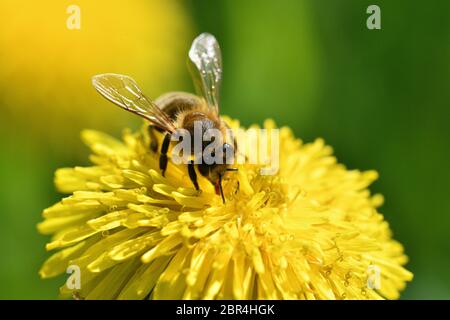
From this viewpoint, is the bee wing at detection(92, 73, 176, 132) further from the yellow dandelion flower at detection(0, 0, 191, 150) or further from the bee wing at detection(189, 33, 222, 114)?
the yellow dandelion flower at detection(0, 0, 191, 150)

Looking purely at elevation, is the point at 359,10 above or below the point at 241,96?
above

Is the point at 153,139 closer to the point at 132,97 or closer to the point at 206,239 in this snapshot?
the point at 132,97

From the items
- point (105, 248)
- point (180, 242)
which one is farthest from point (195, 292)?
point (105, 248)

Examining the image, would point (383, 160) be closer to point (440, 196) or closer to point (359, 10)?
point (440, 196)

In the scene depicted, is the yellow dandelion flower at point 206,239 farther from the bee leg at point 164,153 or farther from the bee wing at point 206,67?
the bee wing at point 206,67

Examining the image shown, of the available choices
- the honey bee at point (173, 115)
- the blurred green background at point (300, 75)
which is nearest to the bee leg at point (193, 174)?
the honey bee at point (173, 115)

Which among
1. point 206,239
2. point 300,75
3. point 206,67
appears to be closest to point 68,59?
point 206,67
